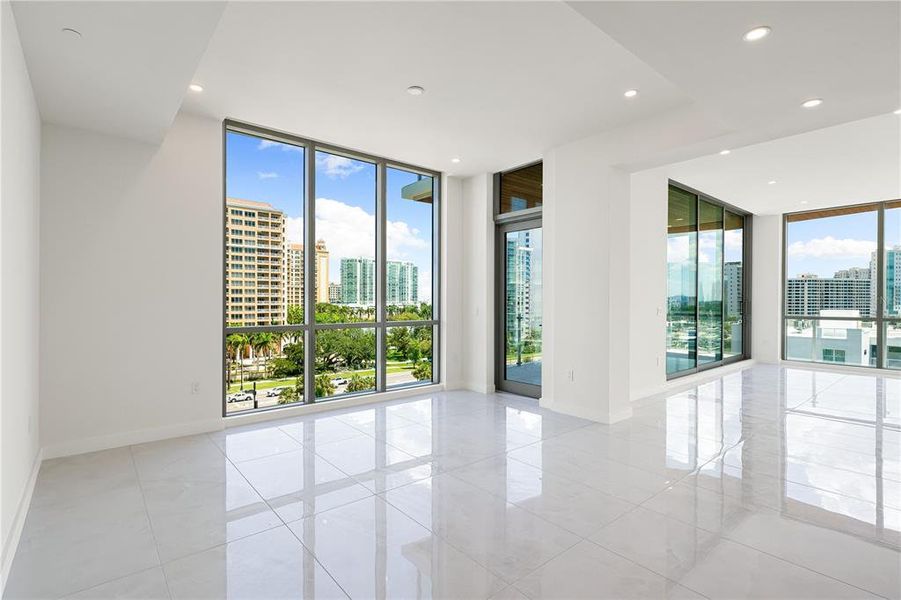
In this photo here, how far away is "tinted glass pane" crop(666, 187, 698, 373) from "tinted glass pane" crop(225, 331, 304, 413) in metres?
5.16

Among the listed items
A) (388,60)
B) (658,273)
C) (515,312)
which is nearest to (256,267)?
(388,60)

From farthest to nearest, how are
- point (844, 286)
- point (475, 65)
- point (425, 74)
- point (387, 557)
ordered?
point (844, 286), point (425, 74), point (475, 65), point (387, 557)

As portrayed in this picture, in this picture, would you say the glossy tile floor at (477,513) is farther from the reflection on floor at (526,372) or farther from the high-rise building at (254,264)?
the reflection on floor at (526,372)

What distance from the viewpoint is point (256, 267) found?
4.79 m

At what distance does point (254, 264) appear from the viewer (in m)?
4.77

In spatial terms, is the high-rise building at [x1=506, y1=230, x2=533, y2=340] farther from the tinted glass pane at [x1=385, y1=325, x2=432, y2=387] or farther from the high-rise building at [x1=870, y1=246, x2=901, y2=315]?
the high-rise building at [x1=870, y1=246, x2=901, y2=315]

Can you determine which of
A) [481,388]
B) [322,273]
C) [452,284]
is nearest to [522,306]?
[452,284]

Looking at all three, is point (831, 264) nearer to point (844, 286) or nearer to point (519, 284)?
point (844, 286)

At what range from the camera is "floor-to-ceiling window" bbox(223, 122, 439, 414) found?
4.70m

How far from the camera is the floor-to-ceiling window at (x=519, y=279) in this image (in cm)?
584

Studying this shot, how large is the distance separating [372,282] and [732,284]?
705 centimetres

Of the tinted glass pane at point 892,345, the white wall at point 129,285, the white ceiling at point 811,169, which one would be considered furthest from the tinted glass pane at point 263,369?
the tinted glass pane at point 892,345

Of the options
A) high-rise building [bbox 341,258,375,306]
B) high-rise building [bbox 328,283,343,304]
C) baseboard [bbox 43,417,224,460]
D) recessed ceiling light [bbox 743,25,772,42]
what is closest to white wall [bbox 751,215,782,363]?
high-rise building [bbox 341,258,375,306]

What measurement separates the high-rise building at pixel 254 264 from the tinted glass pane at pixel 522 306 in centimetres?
293
